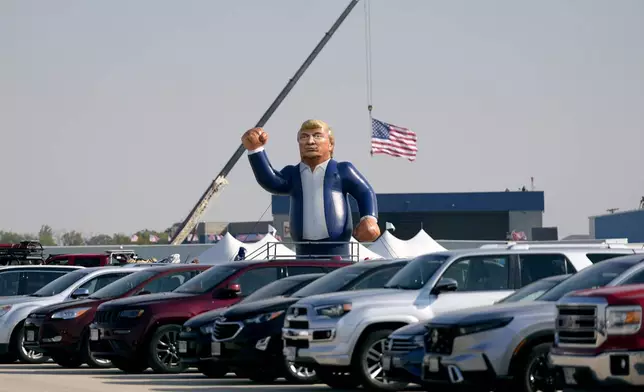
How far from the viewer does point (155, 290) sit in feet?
70.8

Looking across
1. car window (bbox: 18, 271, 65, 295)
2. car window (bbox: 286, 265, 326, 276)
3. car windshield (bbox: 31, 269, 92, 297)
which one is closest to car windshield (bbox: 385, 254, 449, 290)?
car window (bbox: 286, 265, 326, 276)

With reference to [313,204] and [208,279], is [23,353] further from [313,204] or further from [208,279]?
[313,204]

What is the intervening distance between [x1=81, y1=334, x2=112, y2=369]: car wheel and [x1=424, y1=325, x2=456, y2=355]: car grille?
8722mm

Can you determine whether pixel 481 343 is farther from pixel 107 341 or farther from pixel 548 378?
pixel 107 341

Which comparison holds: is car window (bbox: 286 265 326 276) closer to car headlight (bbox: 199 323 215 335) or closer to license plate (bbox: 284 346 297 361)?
car headlight (bbox: 199 323 215 335)

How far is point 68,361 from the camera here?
73.6ft

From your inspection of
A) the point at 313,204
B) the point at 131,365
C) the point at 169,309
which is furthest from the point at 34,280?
the point at 169,309

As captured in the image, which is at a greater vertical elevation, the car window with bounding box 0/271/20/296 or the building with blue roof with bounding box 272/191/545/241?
the building with blue roof with bounding box 272/191/545/241

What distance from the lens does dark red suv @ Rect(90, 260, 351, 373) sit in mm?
19516

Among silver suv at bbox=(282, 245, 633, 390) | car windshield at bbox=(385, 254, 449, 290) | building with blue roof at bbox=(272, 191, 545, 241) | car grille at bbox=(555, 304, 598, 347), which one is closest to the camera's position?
car grille at bbox=(555, 304, 598, 347)

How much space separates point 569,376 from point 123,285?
11.4m

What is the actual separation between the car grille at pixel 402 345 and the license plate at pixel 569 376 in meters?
2.66

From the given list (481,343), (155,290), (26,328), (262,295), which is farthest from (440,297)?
(26,328)

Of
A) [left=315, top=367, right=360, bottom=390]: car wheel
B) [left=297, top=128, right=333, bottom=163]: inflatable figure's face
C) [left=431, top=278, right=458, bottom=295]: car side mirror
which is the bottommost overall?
[left=315, top=367, right=360, bottom=390]: car wheel
